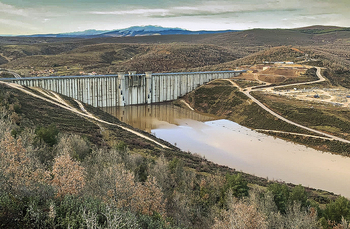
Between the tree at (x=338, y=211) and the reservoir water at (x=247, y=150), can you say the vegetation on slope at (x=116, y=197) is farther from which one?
the reservoir water at (x=247, y=150)

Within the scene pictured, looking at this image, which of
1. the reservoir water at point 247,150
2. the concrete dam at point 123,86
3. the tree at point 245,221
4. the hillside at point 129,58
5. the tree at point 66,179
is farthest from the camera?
the hillside at point 129,58

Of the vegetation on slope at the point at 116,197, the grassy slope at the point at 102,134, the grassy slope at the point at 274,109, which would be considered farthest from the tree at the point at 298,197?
the grassy slope at the point at 274,109

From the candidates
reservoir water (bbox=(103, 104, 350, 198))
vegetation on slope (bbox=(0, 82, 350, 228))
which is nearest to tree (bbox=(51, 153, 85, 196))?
vegetation on slope (bbox=(0, 82, 350, 228))

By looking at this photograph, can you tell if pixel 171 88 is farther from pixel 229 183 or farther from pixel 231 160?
pixel 229 183

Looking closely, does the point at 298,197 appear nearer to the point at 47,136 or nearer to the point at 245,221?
the point at 245,221

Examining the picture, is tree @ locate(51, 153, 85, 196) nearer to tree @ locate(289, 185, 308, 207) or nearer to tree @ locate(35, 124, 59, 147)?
tree @ locate(35, 124, 59, 147)

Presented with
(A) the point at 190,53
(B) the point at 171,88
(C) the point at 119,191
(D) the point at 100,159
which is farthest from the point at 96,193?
(A) the point at 190,53
